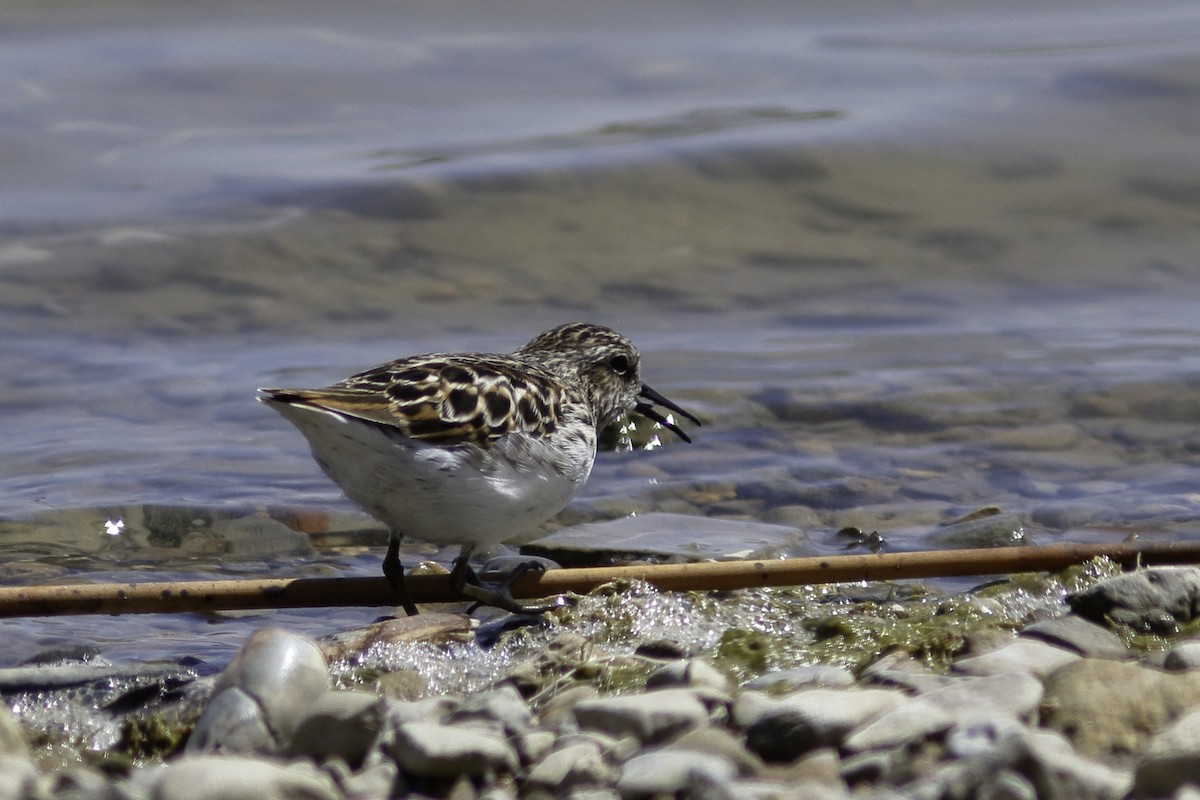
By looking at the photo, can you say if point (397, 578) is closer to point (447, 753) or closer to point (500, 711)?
point (500, 711)

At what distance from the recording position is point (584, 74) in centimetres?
1500

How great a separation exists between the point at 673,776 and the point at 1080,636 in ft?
5.72

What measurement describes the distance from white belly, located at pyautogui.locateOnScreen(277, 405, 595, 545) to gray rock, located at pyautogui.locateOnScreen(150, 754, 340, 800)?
1.98m

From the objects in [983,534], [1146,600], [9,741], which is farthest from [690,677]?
[983,534]

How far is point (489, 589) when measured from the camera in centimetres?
554

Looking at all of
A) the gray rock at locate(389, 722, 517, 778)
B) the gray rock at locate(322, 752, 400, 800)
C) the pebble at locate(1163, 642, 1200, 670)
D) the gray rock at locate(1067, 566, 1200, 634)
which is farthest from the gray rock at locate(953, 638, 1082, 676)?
the gray rock at locate(322, 752, 400, 800)

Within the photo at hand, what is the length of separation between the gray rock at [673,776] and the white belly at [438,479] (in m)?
1.98

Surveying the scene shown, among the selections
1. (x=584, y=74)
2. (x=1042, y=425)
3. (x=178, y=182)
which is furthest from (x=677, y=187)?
(x=1042, y=425)

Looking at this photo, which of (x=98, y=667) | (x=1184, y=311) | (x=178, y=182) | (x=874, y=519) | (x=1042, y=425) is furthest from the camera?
(x=178, y=182)

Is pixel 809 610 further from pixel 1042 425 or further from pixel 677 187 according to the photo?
pixel 677 187

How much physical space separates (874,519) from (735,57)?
905cm

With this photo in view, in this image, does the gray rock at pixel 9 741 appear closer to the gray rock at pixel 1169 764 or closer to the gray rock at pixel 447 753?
the gray rock at pixel 447 753

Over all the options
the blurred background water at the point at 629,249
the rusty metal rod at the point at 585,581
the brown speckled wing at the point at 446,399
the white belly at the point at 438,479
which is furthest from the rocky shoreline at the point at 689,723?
the blurred background water at the point at 629,249

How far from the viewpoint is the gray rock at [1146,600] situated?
193 inches
